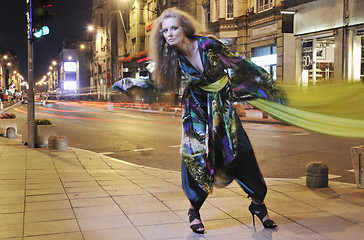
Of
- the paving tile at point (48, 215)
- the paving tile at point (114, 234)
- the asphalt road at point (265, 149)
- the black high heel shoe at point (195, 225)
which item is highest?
the black high heel shoe at point (195, 225)

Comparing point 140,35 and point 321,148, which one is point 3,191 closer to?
point 321,148

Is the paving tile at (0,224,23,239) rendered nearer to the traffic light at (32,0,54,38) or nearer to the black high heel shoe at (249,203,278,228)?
the black high heel shoe at (249,203,278,228)

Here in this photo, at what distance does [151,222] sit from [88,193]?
181 centimetres

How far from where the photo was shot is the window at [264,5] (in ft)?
91.5

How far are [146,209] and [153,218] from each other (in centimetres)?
41

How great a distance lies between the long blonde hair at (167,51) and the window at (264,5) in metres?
24.9

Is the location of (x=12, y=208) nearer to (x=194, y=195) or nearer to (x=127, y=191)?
(x=127, y=191)

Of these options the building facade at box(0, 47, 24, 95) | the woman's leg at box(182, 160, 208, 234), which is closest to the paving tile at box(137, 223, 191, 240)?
the woman's leg at box(182, 160, 208, 234)

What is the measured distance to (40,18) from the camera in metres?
11.2

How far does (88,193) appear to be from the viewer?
6.12 meters

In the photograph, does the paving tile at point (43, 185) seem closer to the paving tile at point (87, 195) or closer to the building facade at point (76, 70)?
the paving tile at point (87, 195)

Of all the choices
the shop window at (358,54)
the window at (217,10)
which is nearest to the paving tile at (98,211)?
the shop window at (358,54)

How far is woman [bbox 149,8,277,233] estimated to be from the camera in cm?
408

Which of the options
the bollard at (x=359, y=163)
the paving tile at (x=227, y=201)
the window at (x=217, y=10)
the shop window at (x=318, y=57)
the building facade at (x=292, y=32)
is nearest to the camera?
the paving tile at (x=227, y=201)
